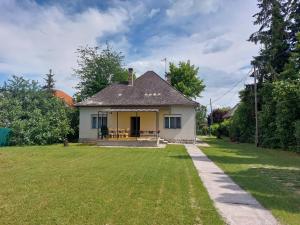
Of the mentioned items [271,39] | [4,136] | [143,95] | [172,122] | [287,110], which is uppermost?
[271,39]

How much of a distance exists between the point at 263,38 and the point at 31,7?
70.2ft

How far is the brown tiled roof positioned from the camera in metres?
26.6

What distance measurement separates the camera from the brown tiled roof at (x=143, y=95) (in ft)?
87.4

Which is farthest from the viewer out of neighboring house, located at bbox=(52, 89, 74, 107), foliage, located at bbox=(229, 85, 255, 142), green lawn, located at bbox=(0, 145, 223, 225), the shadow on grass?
neighboring house, located at bbox=(52, 89, 74, 107)

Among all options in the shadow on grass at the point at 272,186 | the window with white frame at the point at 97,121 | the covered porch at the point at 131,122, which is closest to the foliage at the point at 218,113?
the covered porch at the point at 131,122

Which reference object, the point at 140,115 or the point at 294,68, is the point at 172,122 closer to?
the point at 140,115

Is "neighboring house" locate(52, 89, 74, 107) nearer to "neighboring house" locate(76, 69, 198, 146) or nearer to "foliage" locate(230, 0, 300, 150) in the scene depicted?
"neighboring house" locate(76, 69, 198, 146)

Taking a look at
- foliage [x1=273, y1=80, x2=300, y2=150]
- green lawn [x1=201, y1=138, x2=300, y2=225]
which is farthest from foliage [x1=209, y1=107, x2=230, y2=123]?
green lawn [x1=201, y1=138, x2=300, y2=225]

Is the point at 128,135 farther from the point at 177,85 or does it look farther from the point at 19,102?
the point at 177,85

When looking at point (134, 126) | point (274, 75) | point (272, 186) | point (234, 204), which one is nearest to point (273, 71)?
point (274, 75)

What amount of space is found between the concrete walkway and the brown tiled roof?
57.1ft

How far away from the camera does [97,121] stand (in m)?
27.6

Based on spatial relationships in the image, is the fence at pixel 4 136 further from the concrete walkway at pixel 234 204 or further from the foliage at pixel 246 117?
the foliage at pixel 246 117

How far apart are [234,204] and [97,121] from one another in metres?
22.3
